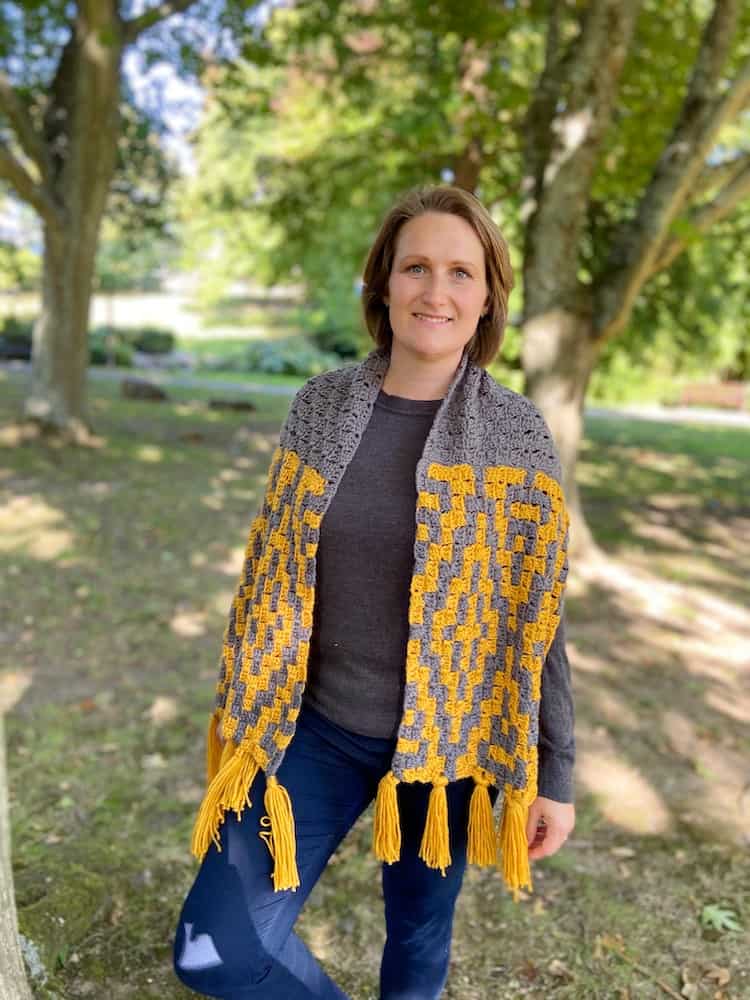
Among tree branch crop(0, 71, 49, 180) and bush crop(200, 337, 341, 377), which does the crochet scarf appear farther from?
bush crop(200, 337, 341, 377)

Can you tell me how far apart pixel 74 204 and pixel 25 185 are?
2.44ft

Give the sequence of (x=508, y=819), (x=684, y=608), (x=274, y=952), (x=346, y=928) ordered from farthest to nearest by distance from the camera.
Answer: (x=684, y=608)
(x=346, y=928)
(x=508, y=819)
(x=274, y=952)

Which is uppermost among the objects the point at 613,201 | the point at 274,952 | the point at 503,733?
the point at 613,201

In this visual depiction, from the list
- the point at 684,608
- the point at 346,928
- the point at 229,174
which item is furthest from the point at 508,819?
the point at 229,174

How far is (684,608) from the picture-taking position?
630 cm

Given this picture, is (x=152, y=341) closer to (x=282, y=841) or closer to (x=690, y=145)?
(x=690, y=145)

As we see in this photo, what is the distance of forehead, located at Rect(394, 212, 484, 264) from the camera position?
1.91m

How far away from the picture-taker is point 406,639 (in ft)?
6.29

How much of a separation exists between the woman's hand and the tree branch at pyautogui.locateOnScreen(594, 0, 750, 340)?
525cm

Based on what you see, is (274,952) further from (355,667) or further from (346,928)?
(346,928)

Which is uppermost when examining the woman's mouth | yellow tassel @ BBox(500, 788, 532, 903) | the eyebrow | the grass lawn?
the eyebrow

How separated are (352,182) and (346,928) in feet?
32.3

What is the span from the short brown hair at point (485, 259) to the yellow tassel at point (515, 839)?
0.97 m

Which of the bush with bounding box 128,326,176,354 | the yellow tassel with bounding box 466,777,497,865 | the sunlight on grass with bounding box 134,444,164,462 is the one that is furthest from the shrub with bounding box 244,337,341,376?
the yellow tassel with bounding box 466,777,497,865
